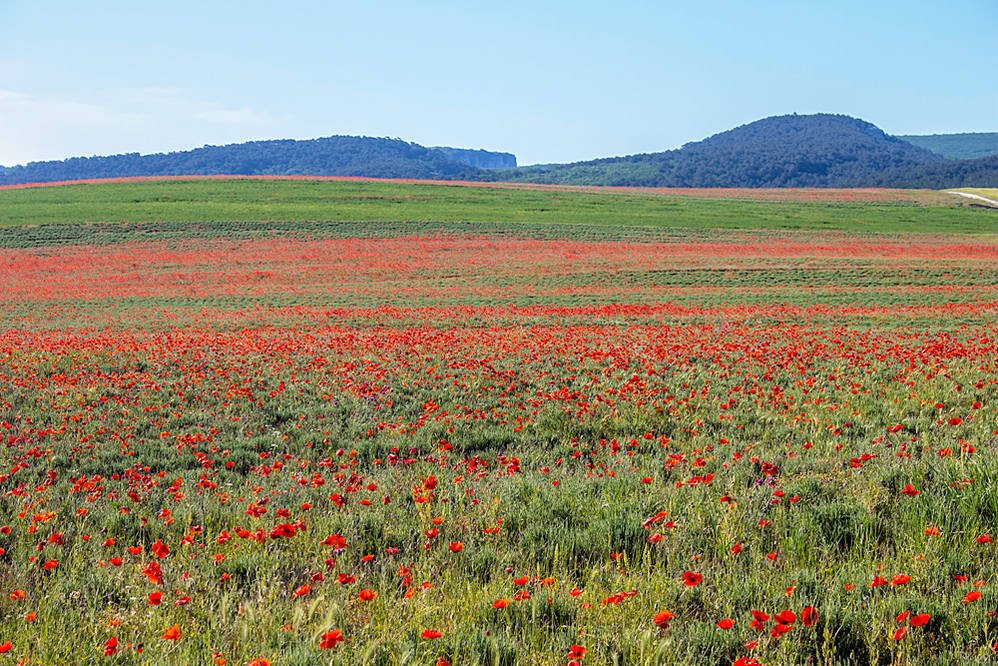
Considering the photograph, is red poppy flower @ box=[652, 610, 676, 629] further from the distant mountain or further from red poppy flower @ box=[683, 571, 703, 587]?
the distant mountain

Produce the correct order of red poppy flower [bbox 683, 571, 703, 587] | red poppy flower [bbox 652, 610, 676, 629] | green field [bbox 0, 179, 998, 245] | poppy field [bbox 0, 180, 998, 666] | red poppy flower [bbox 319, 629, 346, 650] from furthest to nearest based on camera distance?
1. green field [bbox 0, 179, 998, 245]
2. red poppy flower [bbox 683, 571, 703, 587]
3. poppy field [bbox 0, 180, 998, 666]
4. red poppy flower [bbox 652, 610, 676, 629]
5. red poppy flower [bbox 319, 629, 346, 650]

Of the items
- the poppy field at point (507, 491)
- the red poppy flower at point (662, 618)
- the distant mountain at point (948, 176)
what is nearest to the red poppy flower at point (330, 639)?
the poppy field at point (507, 491)

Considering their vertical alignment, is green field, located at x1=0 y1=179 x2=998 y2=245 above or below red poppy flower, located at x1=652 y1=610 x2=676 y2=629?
above

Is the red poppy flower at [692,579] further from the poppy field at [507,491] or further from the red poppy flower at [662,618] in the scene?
the red poppy flower at [662,618]

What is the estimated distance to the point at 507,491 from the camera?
473 cm

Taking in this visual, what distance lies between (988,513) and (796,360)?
7.83m

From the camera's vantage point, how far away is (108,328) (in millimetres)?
19344

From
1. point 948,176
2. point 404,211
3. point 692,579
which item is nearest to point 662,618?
point 692,579

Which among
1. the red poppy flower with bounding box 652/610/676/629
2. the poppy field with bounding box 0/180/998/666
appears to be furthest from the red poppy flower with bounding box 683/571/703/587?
the red poppy flower with bounding box 652/610/676/629

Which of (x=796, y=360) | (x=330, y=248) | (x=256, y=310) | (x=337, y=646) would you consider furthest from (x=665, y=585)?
(x=330, y=248)

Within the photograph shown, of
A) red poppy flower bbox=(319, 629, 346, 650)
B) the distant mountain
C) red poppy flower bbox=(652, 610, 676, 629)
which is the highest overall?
the distant mountain

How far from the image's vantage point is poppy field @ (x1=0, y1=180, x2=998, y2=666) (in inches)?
106

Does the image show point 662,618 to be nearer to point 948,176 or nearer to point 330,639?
point 330,639

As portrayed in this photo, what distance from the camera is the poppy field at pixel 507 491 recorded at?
2.70 metres
